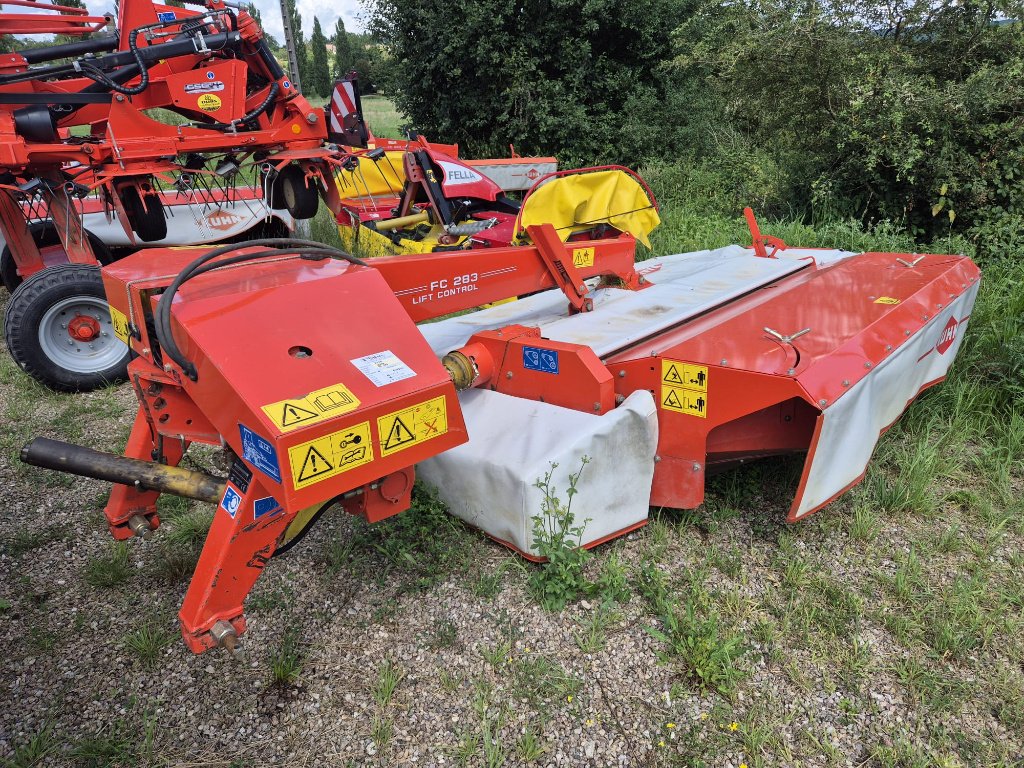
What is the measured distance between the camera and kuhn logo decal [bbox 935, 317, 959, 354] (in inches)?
130

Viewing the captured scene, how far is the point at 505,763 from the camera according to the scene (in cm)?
191

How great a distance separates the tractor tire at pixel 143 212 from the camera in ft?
16.8

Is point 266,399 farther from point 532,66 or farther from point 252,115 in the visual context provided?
point 532,66

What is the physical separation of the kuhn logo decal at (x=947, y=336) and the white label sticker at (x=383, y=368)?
8.81ft

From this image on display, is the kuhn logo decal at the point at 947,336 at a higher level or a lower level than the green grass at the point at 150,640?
higher

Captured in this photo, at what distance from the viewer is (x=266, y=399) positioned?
5.44 feet

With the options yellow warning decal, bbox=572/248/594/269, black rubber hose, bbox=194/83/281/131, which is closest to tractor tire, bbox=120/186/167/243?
black rubber hose, bbox=194/83/281/131

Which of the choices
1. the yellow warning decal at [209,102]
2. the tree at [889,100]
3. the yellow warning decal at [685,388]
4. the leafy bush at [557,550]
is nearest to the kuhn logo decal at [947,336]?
the yellow warning decal at [685,388]

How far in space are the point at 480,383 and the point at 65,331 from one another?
128 inches

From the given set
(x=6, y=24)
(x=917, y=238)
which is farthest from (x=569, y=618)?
(x=6, y=24)

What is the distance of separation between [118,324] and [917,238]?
606 centimetres

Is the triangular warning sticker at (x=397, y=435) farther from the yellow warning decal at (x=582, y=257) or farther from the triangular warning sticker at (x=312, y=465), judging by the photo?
the yellow warning decal at (x=582, y=257)

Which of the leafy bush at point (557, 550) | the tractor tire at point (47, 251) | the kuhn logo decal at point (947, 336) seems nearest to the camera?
the leafy bush at point (557, 550)

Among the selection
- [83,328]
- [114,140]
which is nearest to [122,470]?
[83,328]
